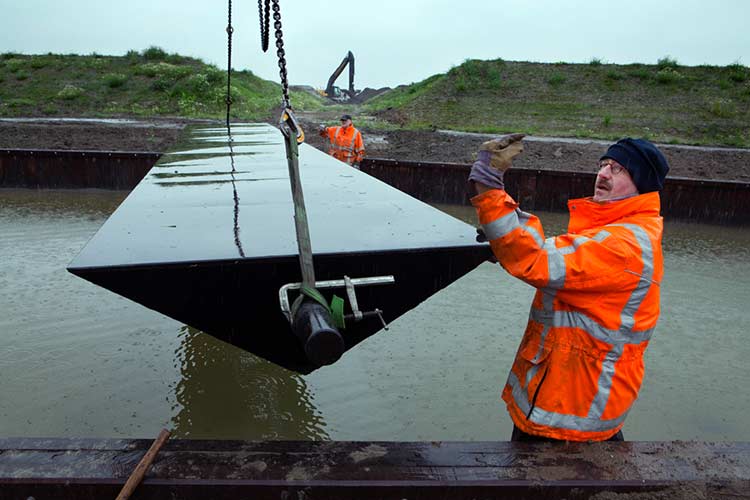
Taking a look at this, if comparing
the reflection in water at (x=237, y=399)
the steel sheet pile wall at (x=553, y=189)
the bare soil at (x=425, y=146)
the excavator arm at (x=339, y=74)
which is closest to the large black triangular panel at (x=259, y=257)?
the reflection in water at (x=237, y=399)

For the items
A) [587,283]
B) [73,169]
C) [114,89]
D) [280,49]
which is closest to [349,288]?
[587,283]

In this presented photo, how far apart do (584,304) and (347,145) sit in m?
7.81

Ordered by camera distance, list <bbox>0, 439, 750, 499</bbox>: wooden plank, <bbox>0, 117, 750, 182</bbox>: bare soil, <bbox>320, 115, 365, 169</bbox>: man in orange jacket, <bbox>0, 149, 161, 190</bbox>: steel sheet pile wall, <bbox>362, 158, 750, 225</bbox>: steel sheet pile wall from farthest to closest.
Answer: <bbox>0, 117, 750, 182</bbox>: bare soil < <bbox>0, 149, 161, 190</bbox>: steel sheet pile wall < <bbox>320, 115, 365, 169</bbox>: man in orange jacket < <bbox>362, 158, 750, 225</bbox>: steel sheet pile wall < <bbox>0, 439, 750, 499</bbox>: wooden plank

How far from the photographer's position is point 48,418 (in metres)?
3.13

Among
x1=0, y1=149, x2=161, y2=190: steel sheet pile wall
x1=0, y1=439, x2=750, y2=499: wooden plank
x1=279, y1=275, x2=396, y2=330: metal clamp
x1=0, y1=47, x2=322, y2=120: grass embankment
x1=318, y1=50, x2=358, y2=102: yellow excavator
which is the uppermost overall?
x1=318, y1=50, x2=358, y2=102: yellow excavator

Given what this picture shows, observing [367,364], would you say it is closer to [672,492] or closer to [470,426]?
[470,426]

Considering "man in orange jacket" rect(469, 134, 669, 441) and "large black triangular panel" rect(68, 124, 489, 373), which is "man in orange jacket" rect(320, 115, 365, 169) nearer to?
"large black triangular panel" rect(68, 124, 489, 373)

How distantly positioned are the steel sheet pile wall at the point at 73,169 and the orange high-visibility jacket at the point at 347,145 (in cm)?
315

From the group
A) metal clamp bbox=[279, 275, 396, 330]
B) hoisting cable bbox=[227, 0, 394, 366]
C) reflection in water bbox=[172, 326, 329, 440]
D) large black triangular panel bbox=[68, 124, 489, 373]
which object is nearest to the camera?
hoisting cable bbox=[227, 0, 394, 366]

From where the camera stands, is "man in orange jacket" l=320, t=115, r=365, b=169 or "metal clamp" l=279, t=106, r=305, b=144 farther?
"man in orange jacket" l=320, t=115, r=365, b=169

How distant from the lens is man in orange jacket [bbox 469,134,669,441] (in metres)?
1.61

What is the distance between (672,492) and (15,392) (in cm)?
351

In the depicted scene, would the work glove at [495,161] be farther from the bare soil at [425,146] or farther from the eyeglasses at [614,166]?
the bare soil at [425,146]

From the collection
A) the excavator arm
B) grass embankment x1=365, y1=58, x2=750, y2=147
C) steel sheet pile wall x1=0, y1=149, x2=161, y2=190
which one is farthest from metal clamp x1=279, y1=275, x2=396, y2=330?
the excavator arm
